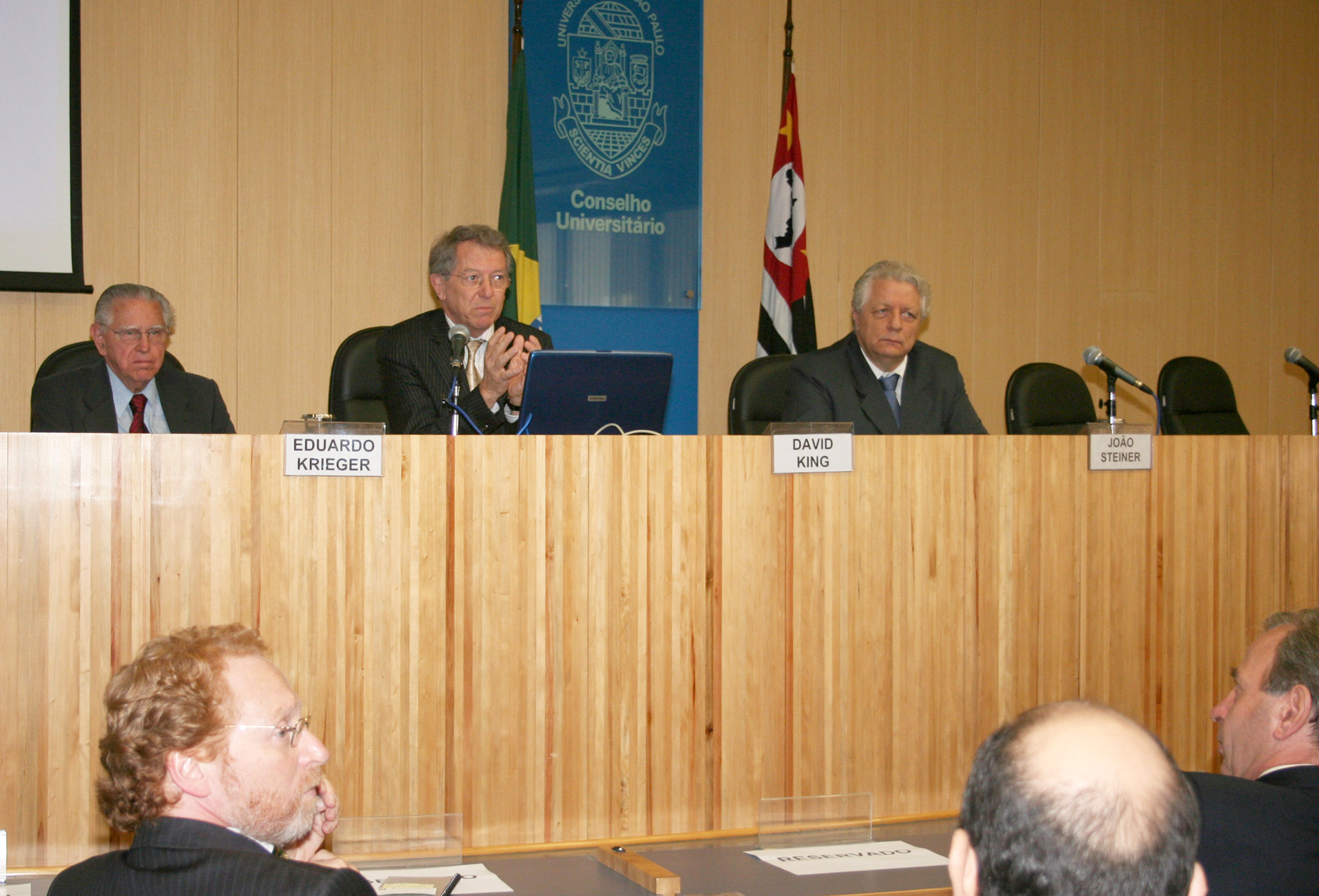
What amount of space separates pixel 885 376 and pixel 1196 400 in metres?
1.90

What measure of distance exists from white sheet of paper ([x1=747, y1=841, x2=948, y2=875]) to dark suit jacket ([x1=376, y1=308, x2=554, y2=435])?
1568mm

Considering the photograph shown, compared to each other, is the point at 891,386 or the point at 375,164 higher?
the point at 375,164

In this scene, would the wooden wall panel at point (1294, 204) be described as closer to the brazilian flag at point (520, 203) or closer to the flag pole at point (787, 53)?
the flag pole at point (787, 53)

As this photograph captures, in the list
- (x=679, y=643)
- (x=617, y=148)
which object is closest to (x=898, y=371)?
(x=679, y=643)

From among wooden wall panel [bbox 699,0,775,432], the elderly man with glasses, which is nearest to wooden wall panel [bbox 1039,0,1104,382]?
wooden wall panel [bbox 699,0,775,432]

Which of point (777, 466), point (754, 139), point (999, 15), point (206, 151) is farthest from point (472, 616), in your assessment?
point (999, 15)

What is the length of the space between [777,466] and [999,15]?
13.9ft

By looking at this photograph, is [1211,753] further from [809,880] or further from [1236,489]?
[809,880]

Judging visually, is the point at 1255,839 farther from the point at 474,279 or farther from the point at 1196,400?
the point at 1196,400

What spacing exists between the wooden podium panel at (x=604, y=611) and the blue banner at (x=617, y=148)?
270cm

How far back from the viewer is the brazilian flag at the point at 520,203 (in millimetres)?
4738

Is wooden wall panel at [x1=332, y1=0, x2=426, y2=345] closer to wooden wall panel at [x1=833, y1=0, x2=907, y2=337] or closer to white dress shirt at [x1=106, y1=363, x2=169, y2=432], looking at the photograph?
white dress shirt at [x1=106, y1=363, x2=169, y2=432]

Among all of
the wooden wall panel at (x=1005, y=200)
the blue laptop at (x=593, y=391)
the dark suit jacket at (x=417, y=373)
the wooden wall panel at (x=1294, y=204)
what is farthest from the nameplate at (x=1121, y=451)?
the wooden wall panel at (x=1294, y=204)

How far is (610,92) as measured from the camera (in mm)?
4996
